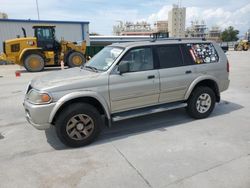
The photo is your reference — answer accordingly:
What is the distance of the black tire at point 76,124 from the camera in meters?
3.76

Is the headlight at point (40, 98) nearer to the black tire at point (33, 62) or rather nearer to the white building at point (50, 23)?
the black tire at point (33, 62)

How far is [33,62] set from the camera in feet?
47.6

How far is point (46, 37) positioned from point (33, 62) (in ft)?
6.38

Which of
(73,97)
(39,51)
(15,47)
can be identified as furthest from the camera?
(39,51)

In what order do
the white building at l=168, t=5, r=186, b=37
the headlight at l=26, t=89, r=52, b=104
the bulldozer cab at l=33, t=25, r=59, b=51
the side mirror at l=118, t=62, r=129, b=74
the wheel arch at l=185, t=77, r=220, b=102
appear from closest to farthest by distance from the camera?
the headlight at l=26, t=89, r=52, b=104 < the side mirror at l=118, t=62, r=129, b=74 < the wheel arch at l=185, t=77, r=220, b=102 < the bulldozer cab at l=33, t=25, r=59, b=51 < the white building at l=168, t=5, r=186, b=37

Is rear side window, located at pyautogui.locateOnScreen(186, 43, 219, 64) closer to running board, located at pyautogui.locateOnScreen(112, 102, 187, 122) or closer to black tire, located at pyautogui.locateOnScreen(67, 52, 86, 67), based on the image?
running board, located at pyautogui.locateOnScreen(112, 102, 187, 122)

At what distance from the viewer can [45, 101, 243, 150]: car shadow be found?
4.29m

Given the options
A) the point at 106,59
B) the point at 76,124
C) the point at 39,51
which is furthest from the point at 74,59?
the point at 76,124

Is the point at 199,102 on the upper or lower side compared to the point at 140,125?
upper

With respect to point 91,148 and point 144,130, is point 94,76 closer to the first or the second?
point 91,148

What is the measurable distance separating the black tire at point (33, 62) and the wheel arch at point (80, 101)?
11.9m

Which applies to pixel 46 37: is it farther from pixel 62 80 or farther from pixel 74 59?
pixel 62 80

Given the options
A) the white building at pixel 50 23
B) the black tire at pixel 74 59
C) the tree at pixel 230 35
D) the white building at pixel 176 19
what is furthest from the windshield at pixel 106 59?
the white building at pixel 176 19

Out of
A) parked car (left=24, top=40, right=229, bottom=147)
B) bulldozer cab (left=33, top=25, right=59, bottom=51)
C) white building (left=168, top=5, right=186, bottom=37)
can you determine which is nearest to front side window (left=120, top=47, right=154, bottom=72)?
parked car (left=24, top=40, right=229, bottom=147)
